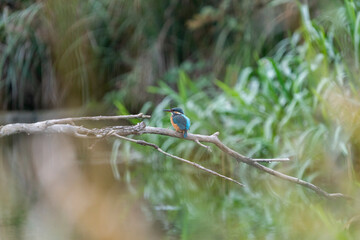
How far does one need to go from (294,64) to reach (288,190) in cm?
136

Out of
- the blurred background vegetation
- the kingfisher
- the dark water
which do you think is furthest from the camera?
the blurred background vegetation

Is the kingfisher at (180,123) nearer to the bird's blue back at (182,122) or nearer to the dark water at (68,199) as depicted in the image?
the bird's blue back at (182,122)

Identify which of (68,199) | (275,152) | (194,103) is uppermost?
(194,103)

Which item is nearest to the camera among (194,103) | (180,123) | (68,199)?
(180,123)

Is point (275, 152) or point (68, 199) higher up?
point (275, 152)

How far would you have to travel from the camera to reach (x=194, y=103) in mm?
4902

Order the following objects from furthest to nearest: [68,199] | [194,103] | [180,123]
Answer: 1. [194,103]
2. [68,199]
3. [180,123]

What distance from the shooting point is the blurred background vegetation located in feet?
10.3

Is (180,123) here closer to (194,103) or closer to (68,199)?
(68,199)

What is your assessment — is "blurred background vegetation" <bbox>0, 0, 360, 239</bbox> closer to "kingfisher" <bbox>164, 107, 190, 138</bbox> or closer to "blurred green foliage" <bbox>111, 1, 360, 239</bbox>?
"blurred green foliage" <bbox>111, 1, 360, 239</bbox>

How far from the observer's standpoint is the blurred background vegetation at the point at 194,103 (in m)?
3.14

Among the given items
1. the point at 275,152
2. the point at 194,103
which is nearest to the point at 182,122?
the point at 275,152

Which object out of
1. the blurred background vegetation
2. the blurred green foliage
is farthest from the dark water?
the blurred green foliage

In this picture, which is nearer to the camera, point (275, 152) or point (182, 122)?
point (182, 122)
